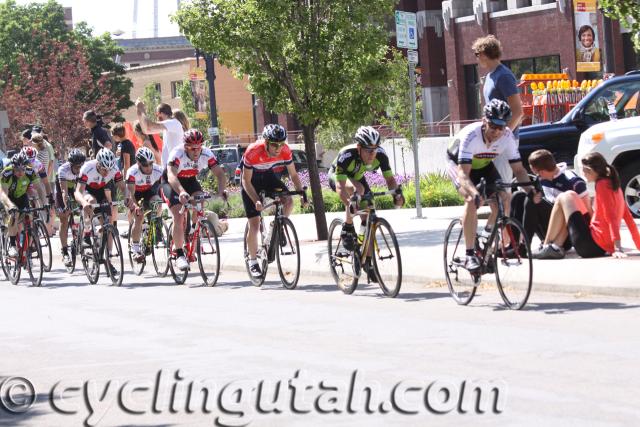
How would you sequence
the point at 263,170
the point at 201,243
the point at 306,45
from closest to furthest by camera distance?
1. the point at 263,170
2. the point at 201,243
3. the point at 306,45

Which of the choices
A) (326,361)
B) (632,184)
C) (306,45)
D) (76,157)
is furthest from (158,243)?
(326,361)

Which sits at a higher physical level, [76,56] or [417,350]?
[76,56]

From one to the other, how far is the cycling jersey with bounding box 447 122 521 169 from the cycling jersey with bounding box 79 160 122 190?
6921mm

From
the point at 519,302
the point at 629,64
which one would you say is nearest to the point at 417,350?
the point at 519,302

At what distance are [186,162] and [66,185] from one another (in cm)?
343

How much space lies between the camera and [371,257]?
14.0 meters

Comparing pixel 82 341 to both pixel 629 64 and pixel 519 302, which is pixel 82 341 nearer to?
→ pixel 519 302

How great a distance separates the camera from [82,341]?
39.0 ft

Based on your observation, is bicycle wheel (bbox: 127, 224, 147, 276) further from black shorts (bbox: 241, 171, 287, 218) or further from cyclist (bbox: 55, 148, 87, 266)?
black shorts (bbox: 241, 171, 287, 218)

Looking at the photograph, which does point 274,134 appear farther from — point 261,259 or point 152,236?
point 152,236

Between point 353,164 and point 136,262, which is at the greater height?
point 353,164

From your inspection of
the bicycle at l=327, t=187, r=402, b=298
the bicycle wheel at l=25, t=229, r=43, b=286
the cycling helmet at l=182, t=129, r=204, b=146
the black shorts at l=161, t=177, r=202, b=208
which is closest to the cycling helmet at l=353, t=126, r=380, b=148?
the bicycle at l=327, t=187, r=402, b=298

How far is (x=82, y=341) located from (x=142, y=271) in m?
6.63

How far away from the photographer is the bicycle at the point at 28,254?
738 inches
